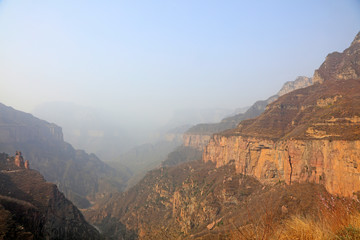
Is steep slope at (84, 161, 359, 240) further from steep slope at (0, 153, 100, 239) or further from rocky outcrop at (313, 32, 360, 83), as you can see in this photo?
rocky outcrop at (313, 32, 360, 83)

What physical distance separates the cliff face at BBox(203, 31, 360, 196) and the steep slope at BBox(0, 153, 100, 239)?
54444mm

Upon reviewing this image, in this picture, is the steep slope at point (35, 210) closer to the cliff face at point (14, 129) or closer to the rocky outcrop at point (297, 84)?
the cliff face at point (14, 129)

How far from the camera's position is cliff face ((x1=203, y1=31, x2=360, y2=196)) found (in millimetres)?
40531

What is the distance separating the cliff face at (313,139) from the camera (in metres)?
40.5

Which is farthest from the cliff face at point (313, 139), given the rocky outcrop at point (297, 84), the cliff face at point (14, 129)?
the cliff face at point (14, 129)

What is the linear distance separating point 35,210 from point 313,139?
63448 mm

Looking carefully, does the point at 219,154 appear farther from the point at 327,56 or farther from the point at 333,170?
the point at 327,56

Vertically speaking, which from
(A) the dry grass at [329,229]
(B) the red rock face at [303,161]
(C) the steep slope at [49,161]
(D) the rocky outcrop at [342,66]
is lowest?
(C) the steep slope at [49,161]

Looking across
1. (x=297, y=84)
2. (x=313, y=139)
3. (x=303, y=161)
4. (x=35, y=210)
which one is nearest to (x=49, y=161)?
(x=35, y=210)

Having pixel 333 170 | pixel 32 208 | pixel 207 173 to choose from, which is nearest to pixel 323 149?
pixel 333 170

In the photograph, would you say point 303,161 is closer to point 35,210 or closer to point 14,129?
point 35,210

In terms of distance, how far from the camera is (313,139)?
48.7 metres

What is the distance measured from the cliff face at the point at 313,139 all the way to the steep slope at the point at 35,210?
54.4 meters

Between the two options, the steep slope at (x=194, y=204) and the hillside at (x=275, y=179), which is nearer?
the hillside at (x=275, y=179)
